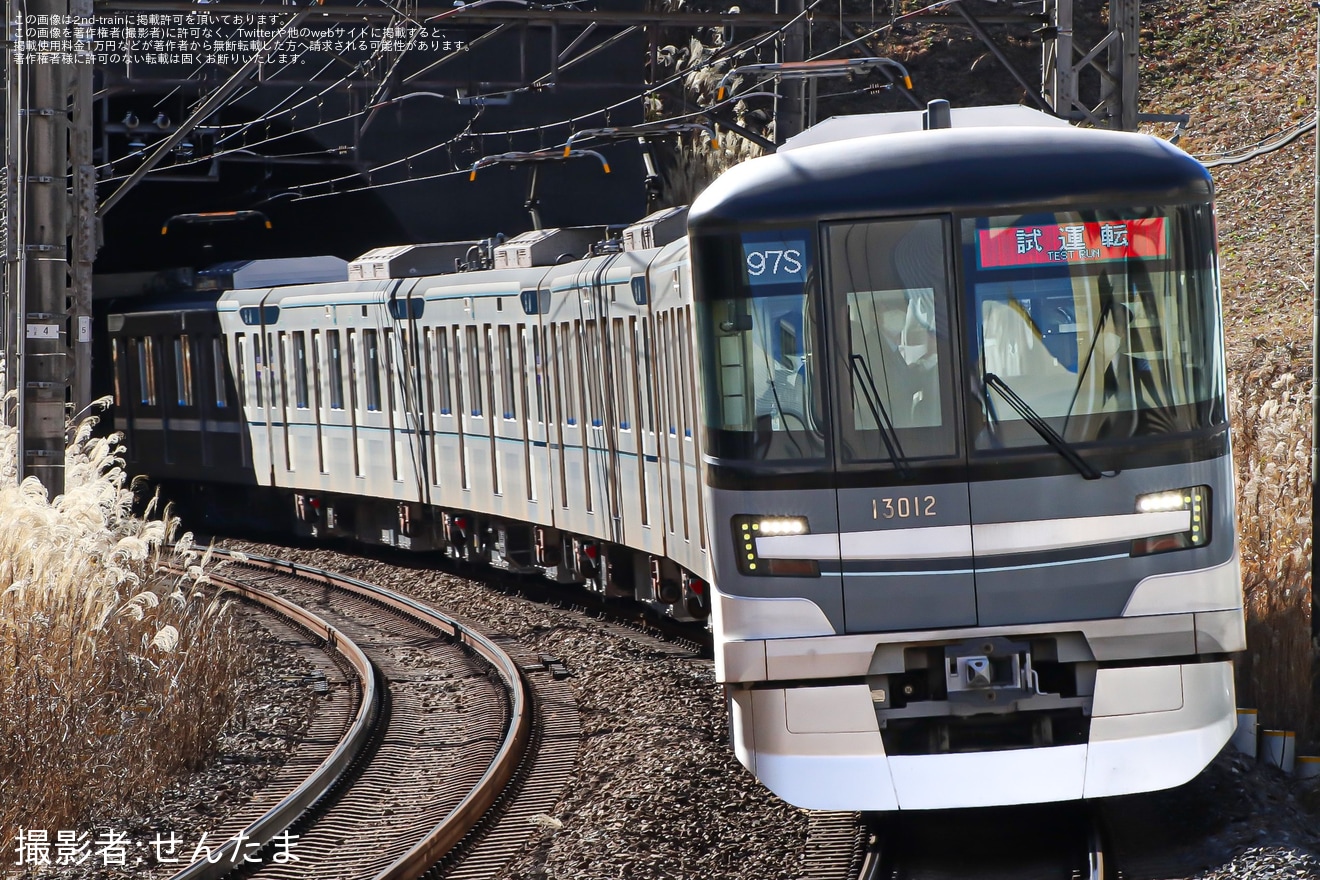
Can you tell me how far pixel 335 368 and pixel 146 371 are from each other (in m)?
5.02

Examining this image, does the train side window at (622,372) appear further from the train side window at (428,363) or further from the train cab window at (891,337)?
the train cab window at (891,337)

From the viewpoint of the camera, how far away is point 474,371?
15.7 m

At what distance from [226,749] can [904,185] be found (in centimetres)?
530

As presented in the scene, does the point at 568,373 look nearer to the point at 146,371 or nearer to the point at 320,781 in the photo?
the point at 320,781

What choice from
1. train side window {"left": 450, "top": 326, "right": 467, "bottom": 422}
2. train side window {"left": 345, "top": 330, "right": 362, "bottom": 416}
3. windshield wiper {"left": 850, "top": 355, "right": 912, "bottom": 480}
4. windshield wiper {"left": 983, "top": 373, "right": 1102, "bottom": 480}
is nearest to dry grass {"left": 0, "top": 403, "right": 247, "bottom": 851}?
windshield wiper {"left": 850, "top": 355, "right": 912, "bottom": 480}

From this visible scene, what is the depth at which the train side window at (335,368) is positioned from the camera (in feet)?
60.3

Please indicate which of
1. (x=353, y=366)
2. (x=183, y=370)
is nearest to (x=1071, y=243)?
(x=353, y=366)

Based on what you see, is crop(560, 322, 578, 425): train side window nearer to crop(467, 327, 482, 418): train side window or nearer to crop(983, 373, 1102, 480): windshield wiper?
crop(467, 327, 482, 418): train side window

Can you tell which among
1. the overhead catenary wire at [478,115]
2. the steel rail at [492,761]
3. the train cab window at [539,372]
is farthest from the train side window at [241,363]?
the train cab window at [539,372]

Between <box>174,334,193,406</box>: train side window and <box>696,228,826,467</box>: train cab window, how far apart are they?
15.7 meters

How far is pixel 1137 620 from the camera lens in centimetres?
640

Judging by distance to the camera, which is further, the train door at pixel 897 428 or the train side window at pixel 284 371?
the train side window at pixel 284 371

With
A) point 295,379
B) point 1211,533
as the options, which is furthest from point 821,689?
point 295,379

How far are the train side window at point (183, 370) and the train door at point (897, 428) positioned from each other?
52.7 feet
